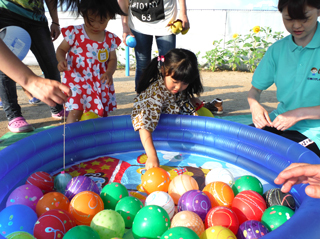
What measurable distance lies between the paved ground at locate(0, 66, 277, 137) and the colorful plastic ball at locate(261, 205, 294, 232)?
2.47 metres

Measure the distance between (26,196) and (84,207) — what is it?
1.28ft

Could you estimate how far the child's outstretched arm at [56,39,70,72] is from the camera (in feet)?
9.29

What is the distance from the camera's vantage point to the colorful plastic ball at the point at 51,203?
1.72 m

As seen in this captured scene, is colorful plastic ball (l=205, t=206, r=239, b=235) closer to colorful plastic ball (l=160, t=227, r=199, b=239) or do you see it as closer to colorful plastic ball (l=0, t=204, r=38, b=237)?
colorful plastic ball (l=160, t=227, r=199, b=239)

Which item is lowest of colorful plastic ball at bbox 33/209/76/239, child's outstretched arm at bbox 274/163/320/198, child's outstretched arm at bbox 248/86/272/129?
colorful plastic ball at bbox 33/209/76/239

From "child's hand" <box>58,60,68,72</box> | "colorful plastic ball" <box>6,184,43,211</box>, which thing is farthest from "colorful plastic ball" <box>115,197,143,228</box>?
"child's hand" <box>58,60,68,72</box>

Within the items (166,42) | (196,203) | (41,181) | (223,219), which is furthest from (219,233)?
(166,42)

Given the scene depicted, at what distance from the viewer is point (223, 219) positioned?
159cm

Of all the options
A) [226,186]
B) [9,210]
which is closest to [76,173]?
[9,210]

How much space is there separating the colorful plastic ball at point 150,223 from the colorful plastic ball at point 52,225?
0.36 meters

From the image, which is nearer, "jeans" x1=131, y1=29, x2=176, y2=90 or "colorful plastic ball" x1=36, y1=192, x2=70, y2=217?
"colorful plastic ball" x1=36, y1=192, x2=70, y2=217

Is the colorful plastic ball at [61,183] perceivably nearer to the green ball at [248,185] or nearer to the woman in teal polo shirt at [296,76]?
the green ball at [248,185]

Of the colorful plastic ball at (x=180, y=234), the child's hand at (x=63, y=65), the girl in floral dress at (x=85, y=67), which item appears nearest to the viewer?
the colorful plastic ball at (x=180, y=234)

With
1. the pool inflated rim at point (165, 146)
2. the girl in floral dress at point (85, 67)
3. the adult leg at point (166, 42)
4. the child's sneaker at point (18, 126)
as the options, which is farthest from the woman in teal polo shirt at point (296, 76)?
the child's sneaker at point (18, 126)
